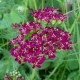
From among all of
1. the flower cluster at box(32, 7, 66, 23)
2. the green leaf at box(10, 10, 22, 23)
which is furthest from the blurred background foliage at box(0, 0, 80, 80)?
the flower cluster at box(32, 7, 66, 23)

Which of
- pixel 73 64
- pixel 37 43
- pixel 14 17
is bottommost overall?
pixel 73 64

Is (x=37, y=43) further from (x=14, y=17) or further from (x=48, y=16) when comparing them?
(x=14, y=17)

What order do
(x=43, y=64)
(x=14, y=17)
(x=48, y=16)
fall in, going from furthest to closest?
(x=14, y=17)
(x=43, y=64)
(x=48, y=16)

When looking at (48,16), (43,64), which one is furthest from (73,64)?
(48,16)

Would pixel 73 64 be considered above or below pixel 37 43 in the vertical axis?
below

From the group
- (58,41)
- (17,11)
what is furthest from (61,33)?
(17,11)

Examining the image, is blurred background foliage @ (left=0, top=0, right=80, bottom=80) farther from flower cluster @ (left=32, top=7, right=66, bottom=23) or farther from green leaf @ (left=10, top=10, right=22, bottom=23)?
flower cluster @ (left=32, top=7, right=66, bottom=23)

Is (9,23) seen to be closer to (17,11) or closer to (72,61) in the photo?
(17,11)

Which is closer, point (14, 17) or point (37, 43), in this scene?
point (37, 43)

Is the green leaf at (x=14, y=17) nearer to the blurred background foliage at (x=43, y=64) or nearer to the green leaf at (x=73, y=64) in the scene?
the blurred background foliage at (x=43, y=64)
